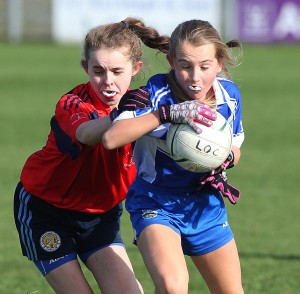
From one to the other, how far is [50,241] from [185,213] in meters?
0.81

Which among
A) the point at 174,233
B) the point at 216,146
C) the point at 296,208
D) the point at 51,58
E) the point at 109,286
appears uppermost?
the point at 216,146

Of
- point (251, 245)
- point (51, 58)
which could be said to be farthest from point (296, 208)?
point (51, 58)

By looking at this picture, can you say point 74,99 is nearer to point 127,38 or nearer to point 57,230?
point 127,38

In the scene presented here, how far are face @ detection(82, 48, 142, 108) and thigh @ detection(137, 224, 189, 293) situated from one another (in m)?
0.79

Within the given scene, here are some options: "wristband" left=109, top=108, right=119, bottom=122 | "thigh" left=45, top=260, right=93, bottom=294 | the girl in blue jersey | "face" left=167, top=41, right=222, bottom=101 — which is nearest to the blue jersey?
the girl in blue jersey

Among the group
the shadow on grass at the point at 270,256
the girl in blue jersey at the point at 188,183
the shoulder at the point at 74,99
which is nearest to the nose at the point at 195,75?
the girl in blue jersey at the point at 188,183

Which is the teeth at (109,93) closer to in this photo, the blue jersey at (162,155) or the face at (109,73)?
the face at (109,73)

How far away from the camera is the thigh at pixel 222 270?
18.0 feet

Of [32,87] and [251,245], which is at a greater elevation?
[251,245]

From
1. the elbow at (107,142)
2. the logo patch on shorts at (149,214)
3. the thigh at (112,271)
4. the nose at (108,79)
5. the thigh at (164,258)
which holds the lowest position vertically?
the thigh at (112,271)

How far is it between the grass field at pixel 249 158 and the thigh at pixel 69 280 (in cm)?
129

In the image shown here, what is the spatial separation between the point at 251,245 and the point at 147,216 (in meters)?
3.76

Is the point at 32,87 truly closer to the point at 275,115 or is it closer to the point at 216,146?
the point at 275,115

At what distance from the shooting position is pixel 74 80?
23047 mm
